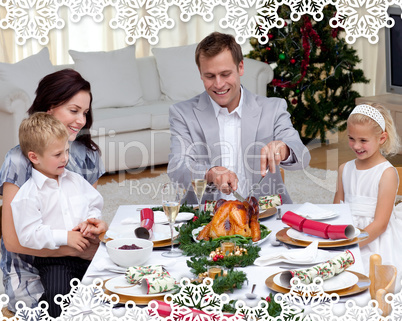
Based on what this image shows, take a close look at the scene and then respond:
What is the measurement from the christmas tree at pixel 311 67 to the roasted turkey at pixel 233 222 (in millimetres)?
4255

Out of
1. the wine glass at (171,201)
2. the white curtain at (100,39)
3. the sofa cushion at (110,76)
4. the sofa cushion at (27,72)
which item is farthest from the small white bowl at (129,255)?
the white curtain at (100,39)

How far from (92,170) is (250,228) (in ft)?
2.93

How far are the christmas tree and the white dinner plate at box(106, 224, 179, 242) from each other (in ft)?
13.7

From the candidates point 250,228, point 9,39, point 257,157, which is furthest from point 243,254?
point 9,39

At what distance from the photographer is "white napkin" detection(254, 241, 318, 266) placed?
1833 millimetres

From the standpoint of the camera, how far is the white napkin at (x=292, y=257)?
183 cm

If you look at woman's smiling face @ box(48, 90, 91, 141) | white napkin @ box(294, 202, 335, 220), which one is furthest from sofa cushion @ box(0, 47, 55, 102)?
white napkin @ box(294, 202, 335, 220)

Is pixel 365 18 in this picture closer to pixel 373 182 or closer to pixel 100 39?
pixel 373 182

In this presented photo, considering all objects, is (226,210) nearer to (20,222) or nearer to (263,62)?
(20,222)

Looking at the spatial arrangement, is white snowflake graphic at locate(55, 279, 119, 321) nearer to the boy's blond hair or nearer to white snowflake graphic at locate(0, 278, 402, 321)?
white snowflake graphic at locate(0, 278, 402, 321)

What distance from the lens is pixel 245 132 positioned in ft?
9.50

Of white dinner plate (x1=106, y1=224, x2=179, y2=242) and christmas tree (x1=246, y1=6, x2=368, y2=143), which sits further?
christmas tree (x1=246, y1=6, x2=368, y2=143)

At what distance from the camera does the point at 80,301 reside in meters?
1.60

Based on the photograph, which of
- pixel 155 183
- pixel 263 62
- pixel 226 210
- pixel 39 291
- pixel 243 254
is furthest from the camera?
pixel 263 62
